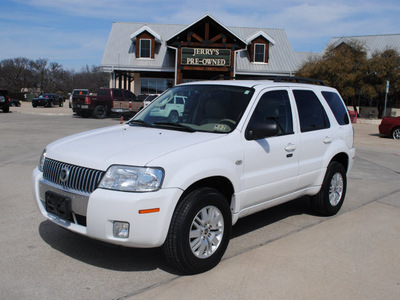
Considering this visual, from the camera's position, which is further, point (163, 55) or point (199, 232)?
point (163, 55)

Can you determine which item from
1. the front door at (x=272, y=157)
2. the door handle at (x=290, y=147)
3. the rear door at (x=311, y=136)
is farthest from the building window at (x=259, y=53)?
the door handle at (x=290, y=147)

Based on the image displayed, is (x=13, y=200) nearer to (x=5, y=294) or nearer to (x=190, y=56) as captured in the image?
(x=5, y=294)

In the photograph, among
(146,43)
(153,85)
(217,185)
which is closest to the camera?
(217,185)

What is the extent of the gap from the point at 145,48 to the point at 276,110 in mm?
28781

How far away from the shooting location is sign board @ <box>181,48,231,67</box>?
28.2 metres

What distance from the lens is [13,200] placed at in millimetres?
6176

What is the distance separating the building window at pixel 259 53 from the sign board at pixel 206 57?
538 centimetres

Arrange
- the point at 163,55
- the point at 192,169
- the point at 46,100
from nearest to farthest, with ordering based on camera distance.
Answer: the point at 192,169 → the point at 163,55 → the point at 46,100

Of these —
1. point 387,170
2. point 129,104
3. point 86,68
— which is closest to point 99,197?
point 387,170

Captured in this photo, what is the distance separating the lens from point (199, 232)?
3785mm

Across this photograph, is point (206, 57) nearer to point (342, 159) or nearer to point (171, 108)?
point (342, 159)

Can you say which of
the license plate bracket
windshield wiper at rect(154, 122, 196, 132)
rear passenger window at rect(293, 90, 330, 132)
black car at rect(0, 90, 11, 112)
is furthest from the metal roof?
the license plate bracket

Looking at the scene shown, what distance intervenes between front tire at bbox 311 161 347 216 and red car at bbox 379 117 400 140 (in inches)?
563

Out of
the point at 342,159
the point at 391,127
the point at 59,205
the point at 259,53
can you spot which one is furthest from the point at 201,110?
the point at 259,53
